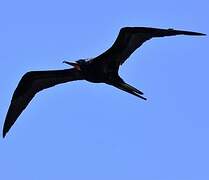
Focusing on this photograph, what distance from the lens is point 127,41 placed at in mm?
15984

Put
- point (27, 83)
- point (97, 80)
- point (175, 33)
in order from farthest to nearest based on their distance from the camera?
point (27, 83), point (97, 80), point (175, 33)

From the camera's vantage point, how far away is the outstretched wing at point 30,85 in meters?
17.2

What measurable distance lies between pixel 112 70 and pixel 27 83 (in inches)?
86.7

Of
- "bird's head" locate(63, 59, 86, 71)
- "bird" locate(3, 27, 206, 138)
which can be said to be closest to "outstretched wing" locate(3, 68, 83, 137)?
"bird" locate(3, 27, 206, 138)

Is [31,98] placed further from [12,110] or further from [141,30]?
[141,30]

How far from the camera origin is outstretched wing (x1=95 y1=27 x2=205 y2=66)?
1557 cm

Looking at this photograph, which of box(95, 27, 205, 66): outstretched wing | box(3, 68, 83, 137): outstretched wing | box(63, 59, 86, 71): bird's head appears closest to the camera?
box(95, 27, 205, 66): outstretched wing

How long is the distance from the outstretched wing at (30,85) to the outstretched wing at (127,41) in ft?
4.20

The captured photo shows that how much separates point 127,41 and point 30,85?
2.69 m

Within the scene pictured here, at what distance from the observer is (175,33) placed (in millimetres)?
15039

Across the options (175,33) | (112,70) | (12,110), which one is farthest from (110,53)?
(12,110)

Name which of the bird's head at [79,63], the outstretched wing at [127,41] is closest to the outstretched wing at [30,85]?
the bird's head at [79,63]

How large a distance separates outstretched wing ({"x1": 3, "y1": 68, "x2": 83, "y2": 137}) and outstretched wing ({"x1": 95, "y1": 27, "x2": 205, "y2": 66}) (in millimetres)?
1281

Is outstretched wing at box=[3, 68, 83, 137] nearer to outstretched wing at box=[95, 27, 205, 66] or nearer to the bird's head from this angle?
the bird's head
